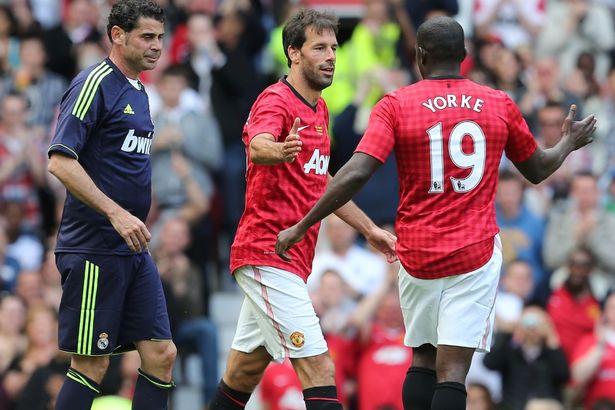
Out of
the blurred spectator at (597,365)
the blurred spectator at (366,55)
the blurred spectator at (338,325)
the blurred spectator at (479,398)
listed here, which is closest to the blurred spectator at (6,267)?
the blurred spectator at (338,325)

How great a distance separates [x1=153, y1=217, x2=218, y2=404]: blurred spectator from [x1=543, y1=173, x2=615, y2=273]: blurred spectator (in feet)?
11.7

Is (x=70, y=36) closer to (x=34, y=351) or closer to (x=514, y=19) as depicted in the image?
(x=34, y=351)

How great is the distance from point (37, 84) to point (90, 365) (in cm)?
763

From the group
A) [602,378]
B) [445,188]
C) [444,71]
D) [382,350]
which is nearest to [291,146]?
[445,188]

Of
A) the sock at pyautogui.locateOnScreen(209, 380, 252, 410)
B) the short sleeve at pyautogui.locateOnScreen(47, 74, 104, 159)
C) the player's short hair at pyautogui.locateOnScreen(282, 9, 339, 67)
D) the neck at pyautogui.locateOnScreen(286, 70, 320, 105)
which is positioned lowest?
the sock at pyautogui.locateOnScreen(209, 380, 252, 410)

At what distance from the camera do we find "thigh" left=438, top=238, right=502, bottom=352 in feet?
26.8

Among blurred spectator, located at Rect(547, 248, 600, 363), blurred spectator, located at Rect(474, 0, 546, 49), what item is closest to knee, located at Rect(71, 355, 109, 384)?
blurred spectator, located at Rect(547, 248, 600, 363)

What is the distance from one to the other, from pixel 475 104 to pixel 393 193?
6214 millimetres

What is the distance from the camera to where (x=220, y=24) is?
1623 cm

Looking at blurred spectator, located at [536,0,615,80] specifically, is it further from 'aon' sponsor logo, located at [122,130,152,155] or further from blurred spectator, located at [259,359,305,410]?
'aon' sponsor logo, located at [122,130,152,155]

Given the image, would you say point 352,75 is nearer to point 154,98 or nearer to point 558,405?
point 154,98

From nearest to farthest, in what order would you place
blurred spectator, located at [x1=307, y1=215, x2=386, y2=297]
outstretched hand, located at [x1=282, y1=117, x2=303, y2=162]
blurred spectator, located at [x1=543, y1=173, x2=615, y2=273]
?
1. outstretched hand, located at [x1=282, y1=117, x2=303, y2=162]
2. blurred spectator, located at [x1=307, y1=215, x2=386, y2=297]
3. blurred spectator, located at [x1=543, y1=173, x2=615, y2=273]

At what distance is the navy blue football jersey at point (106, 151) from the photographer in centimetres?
828

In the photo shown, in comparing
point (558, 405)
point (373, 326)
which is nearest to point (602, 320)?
point (558, 405)
